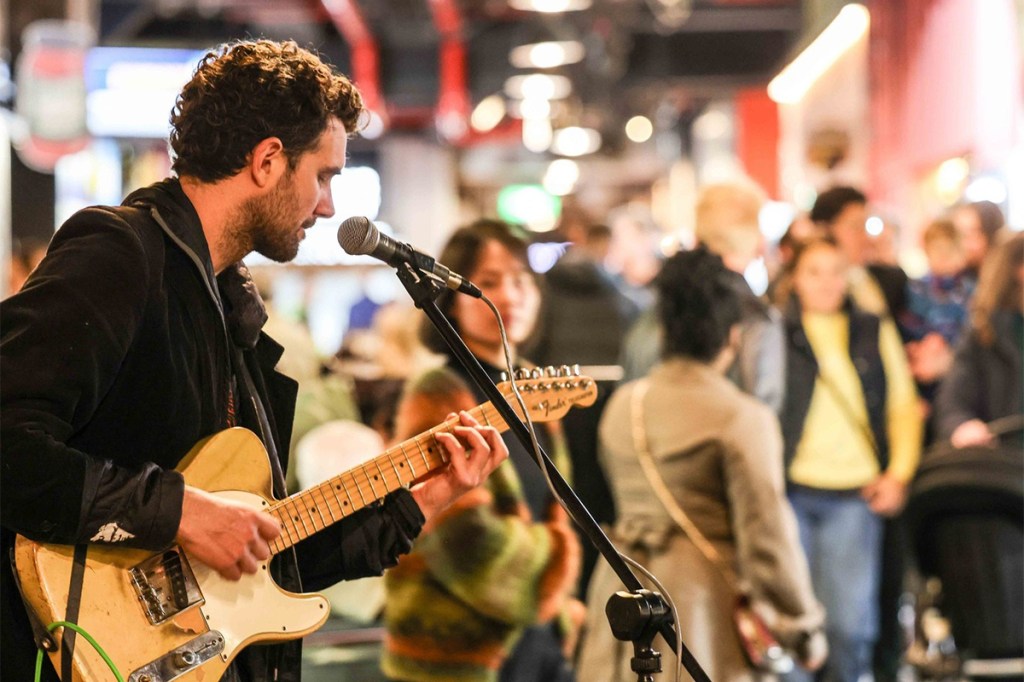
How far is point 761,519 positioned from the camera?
373 centimetres

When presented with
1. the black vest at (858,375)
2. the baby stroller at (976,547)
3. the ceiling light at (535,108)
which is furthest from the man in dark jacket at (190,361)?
the ceiling light at (535,108)

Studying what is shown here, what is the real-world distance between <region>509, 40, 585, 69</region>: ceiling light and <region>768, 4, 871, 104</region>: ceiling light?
4.94m

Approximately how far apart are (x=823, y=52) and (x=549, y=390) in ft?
14.1

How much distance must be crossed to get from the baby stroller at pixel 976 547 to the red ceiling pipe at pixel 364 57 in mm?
9448

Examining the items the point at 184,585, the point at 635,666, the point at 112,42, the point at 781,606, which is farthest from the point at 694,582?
the point at 112,42

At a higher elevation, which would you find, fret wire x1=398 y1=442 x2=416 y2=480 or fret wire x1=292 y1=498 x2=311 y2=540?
fret wire x1=398 y1=442 x2=416 y2=480

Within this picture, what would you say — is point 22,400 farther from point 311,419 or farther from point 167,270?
point 311,419

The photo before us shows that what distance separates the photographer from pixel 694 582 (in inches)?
148

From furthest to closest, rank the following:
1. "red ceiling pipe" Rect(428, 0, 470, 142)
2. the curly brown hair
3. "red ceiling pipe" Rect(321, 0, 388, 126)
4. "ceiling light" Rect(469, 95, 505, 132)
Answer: "ceiling light" Rect(469, 95, 505, 132) < "red ceiling pipe" Rect(428, 0, 470, 142) < "red ceiling pipe" Rect(321, 0, 388, 126) < the curly brown hair

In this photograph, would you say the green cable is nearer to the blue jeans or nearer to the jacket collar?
the jacket collar

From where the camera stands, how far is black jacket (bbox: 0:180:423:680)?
7.17 feet

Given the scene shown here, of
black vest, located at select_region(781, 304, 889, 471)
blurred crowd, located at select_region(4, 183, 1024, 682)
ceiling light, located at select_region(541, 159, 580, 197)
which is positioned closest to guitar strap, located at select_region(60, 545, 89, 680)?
blurred crowd, located at select_region(4, 183, 1024, 682)

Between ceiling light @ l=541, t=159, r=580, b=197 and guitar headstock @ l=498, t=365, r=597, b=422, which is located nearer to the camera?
guitar headstock @ l=498, t=365, r=597, b=422

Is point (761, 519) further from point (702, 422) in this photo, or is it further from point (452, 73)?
point (452, 73)
